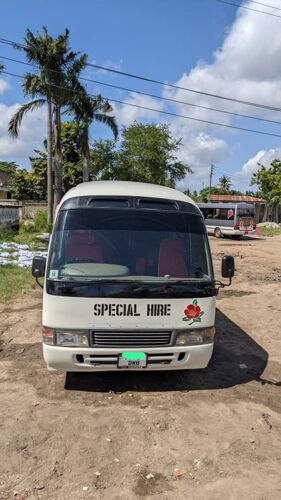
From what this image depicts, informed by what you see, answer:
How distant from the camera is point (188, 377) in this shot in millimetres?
5340

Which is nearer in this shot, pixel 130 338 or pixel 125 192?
pixel 130 338

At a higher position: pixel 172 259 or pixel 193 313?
pixel 172 259

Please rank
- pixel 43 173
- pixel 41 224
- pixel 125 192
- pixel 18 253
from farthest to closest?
pixel 43 173 < pixel 41 224 < pixel 18 253 < pixel 125 192

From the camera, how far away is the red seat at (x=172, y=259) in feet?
15.6

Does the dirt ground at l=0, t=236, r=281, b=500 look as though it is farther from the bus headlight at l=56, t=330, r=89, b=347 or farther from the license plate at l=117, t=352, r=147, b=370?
the bus headlight at l=56, t=330, r=89, b=347

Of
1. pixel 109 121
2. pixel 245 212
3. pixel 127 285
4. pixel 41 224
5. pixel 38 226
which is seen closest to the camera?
pixel 127 285

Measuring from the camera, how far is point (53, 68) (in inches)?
906

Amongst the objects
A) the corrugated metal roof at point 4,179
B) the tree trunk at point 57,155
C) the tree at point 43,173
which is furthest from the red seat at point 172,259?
the corrugated metal roof at point 4,179

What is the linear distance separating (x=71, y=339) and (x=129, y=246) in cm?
117

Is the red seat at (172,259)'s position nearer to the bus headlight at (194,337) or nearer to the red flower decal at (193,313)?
the red flower decal at (193,313)

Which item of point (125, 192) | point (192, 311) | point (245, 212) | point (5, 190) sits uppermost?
point (125, 192)

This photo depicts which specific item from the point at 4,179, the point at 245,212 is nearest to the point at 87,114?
the point at 245,212

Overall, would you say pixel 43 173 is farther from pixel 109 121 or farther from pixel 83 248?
pixel 83 248

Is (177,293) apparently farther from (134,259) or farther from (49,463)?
(49,463)
